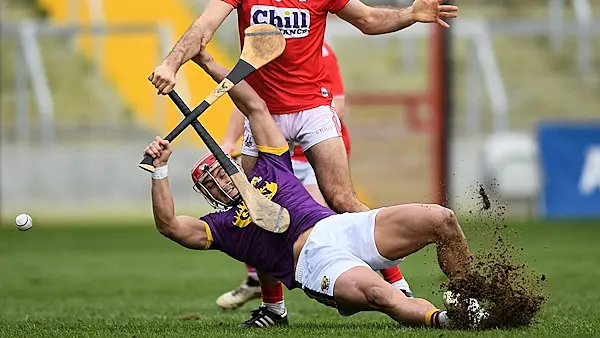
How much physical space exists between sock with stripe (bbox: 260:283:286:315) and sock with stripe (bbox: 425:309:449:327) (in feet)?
A: 4.26

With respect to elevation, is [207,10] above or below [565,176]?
above

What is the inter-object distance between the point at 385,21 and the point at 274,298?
2.07m

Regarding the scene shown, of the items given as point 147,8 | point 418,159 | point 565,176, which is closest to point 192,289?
point 565,176

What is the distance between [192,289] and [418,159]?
11.1 meters

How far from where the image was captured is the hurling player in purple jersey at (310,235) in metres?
6.45

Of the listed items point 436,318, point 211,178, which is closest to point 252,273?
point 211,178

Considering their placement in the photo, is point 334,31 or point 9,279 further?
point 334,31

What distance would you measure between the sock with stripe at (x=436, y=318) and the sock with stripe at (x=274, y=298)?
1299mm

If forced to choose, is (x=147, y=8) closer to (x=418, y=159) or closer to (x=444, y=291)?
(x=418, y=159)

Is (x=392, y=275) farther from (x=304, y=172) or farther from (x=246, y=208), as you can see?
(x=246, y=208)

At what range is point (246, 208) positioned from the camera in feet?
22.6

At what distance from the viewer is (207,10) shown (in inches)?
304

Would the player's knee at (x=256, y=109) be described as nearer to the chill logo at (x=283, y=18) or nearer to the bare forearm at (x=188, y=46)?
the bare forearm at (x=188, y=46)

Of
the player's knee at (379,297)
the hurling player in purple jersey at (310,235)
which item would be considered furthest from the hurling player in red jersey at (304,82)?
the player's knee at (379,297)
